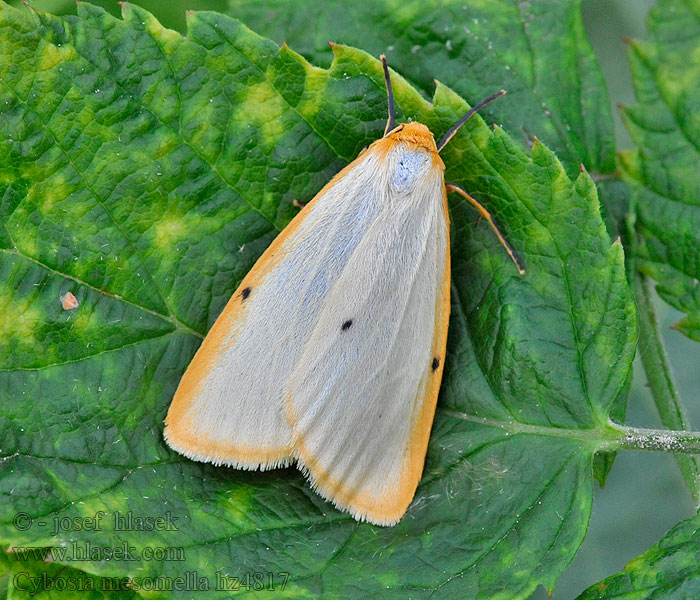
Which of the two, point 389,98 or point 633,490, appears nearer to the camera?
point 389,98

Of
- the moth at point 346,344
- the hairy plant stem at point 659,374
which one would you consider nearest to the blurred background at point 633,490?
the hairy plant stem at point 659,374

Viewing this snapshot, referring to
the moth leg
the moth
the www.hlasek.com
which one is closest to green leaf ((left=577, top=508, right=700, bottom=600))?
the moth

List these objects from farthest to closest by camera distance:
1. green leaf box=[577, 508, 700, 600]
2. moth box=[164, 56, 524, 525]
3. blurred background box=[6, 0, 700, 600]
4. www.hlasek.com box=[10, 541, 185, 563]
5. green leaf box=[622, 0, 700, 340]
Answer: blurred background box=[6, 0, 700, 600] → green leaf box=[622, 0, 700, 340] → moth box=[164, 56, 524, 525] → green leaf box=[577, 508, 700, 600] → www.hlasek.com box=[10, 541, 185, 563]

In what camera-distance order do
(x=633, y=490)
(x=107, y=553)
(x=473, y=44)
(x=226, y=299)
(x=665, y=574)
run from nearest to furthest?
(x=107, y=553) < (x=665, y=574) < (x=226, y=299) < (x=473, y=44) < (x=633, y=490)

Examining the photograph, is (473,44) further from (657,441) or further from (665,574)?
(665,574)

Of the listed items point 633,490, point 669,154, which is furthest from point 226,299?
point 633,490

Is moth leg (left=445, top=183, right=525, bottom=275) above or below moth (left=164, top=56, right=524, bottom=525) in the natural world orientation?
above

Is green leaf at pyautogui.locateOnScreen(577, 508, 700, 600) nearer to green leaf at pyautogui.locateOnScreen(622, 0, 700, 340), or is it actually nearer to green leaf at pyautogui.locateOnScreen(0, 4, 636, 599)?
green leaf at pyautogui.locateOnScreen(0, 4, 636, 599)
